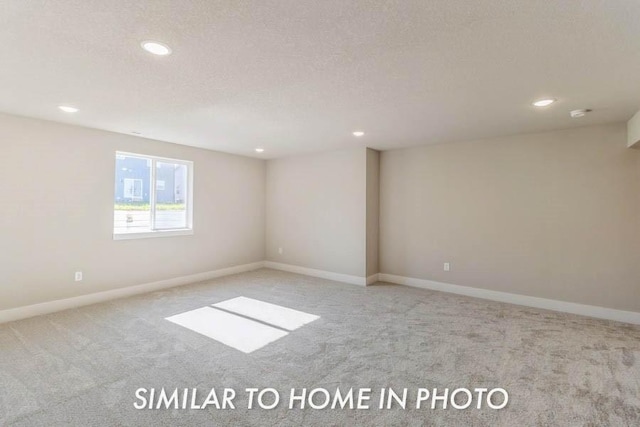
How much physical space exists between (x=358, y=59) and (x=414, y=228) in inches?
139

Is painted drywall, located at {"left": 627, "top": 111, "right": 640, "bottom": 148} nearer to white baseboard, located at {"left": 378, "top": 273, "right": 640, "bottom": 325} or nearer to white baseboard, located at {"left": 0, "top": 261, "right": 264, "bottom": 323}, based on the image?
white baseboard, located at {"left": 378, "top": 273, "right": 640, "bottom": 325}

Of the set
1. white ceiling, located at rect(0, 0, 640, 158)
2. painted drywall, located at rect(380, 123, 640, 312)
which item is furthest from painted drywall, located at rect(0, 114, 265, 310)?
painted drywall, located at rect(380, 123, 640, 312)

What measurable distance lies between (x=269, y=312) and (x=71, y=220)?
2793mm

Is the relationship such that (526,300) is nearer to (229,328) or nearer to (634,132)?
(634,132)

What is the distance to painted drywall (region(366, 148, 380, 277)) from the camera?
526 cm

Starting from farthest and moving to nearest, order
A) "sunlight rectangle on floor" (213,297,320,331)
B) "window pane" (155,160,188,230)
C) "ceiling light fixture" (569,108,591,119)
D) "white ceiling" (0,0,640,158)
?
"window pane" (155,160,188,230), "sunlight rectangle on floor" (213,297,320,331), "ceiling light fixture" (569,108,591,119), "white ceiling" (0,0,640,158)

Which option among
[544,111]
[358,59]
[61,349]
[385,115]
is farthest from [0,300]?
Answer: [544,111]

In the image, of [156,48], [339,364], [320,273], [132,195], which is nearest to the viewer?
[156,48]

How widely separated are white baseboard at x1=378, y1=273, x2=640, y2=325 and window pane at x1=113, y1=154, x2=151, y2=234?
4085mm

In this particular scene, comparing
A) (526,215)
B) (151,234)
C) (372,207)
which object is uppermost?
(372,207)

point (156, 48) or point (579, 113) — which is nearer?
point (156, 48)

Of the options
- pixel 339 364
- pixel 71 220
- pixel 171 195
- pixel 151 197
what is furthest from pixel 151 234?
pixel 339 364

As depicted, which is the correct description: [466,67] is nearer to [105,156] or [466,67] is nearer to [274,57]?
[274,57]

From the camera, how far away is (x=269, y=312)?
3834 mm
